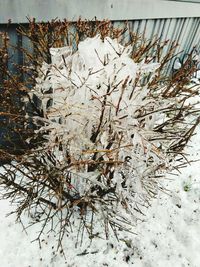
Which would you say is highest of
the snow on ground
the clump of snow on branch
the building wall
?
the building wall

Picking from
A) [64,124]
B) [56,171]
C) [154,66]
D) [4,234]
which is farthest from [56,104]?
[4,234]

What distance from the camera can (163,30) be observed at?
5.50 m

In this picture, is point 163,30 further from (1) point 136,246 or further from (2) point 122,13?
(1) point 136,246

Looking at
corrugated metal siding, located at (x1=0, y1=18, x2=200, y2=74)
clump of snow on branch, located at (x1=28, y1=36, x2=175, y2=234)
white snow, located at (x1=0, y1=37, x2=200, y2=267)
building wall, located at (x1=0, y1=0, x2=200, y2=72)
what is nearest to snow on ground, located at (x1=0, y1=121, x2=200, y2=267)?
white snow, located at (x1=0, y1=37, x2=200, y2=267)

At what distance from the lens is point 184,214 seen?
3.31 meters

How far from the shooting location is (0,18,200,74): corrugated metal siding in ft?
9.31

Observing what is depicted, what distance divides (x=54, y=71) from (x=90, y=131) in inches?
19.4

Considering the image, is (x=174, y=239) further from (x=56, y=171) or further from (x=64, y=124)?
(x=64, y=124)

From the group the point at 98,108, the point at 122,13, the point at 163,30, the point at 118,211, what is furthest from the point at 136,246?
the point at 163,30

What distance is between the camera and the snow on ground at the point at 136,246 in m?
2.62

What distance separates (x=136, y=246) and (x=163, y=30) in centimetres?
428

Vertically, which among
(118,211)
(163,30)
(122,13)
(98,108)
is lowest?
(118,211)

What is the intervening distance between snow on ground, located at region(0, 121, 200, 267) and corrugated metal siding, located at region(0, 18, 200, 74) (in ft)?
5.59

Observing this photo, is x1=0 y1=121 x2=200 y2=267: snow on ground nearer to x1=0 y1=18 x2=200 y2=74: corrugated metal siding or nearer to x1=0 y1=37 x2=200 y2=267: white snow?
x1=0 y1=37 x2=200 y2=267: white snow
